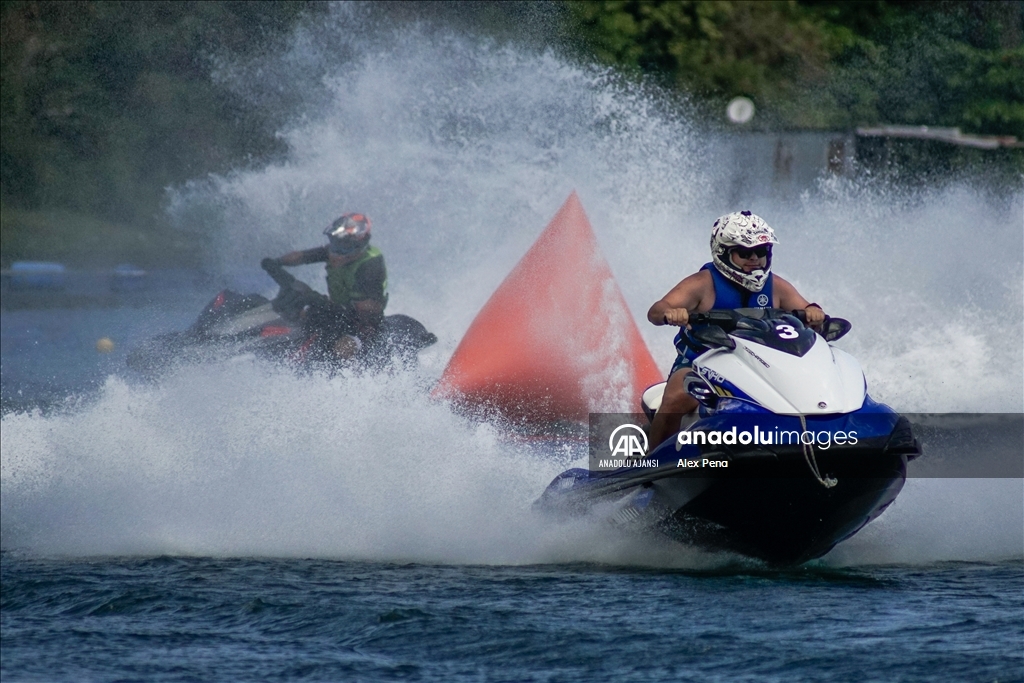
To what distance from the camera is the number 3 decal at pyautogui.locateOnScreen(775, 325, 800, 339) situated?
24.3 feet

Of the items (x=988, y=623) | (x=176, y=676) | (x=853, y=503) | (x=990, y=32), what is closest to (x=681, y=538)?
(x=853, y=503)

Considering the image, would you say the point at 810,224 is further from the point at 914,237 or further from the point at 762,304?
the point at 762,304

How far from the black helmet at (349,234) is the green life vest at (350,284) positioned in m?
0.10

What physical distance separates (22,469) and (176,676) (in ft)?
14.5

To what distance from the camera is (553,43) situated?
63.2ft

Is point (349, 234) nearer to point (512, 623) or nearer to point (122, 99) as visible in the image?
point (512, 623)

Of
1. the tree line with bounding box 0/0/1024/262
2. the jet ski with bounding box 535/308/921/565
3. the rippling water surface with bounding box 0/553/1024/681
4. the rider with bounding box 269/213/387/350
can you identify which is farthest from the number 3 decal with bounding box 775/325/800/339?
the tree line with bounding box 0/0/1024/262

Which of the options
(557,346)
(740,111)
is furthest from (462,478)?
(740,111)

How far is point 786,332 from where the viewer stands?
7.42m

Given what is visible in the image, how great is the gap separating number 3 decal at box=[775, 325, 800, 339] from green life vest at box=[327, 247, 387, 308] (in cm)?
682

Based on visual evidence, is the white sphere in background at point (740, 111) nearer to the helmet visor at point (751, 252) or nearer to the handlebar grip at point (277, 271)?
the handlebar grip at point (277, 271)

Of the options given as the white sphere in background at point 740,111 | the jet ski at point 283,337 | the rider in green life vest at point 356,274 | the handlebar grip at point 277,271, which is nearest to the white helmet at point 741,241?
the jet ski at point 283,337

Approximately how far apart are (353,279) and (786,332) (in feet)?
23.2

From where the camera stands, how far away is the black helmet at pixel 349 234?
45.3 feet
